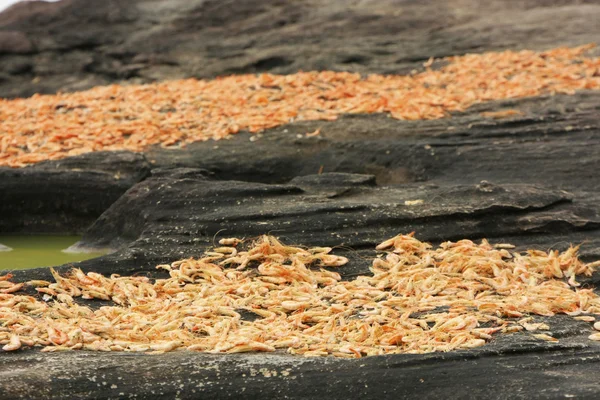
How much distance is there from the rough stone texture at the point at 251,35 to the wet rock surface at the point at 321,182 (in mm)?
50

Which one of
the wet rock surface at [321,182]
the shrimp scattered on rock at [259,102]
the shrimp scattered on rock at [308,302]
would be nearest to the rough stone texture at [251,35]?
the wet rock surface at [321,182]

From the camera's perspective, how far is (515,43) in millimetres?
16125

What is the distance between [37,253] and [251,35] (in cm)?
971

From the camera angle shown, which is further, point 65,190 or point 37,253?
point 65,190

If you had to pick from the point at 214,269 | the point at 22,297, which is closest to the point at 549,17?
the point at 214,269

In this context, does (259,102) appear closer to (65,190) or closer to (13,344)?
(65,190)

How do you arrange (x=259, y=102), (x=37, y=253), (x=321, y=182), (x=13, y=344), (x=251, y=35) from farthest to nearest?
(x=251, y=35) < (x=259, y=102) < (x=37, y=253) < (x=321, y=182) < (x=13, y=344)

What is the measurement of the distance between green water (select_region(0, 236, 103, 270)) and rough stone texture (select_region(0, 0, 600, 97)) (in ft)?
22.7

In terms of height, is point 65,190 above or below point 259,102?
below

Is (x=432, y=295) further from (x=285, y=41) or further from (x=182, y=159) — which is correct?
(x=285, y=41)

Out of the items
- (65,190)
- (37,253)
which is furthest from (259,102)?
(37,253)

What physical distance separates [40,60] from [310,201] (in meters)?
12.1

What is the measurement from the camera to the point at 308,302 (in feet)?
21.7

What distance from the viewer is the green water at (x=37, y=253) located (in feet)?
31.1
